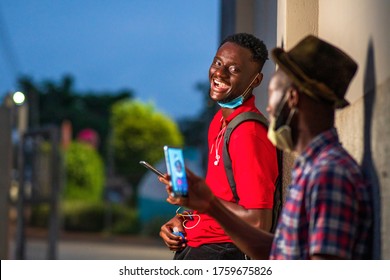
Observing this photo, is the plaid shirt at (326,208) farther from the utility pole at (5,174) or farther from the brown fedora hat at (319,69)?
the utility pole at (5,174)

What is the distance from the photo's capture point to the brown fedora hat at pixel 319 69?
120 inches

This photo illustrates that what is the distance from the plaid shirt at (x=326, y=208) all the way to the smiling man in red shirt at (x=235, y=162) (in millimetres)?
861

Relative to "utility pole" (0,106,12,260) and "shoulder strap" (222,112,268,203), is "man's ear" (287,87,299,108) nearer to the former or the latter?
"shoulder strap" (222,112,268,203)

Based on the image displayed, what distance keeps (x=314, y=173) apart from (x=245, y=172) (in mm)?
1109

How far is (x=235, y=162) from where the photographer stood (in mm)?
4059

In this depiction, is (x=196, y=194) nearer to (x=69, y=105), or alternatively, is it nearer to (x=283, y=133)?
(x=283, y=133)

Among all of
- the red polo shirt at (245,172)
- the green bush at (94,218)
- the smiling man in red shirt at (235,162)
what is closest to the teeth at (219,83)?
the smiling man in red shirt at (235,162)

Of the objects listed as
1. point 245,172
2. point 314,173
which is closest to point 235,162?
point 245,172

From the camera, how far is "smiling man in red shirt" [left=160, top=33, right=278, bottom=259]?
155 inches

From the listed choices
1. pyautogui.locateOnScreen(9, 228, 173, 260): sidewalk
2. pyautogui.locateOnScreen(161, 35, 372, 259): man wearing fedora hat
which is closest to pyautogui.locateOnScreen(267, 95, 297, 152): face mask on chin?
pyautogui.locateOnScreen(161, 35, 372, 259): man wearing fedora hat

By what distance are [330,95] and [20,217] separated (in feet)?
57.9

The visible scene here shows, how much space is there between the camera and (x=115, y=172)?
86438mm

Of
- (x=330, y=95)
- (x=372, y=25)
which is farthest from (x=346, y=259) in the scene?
(x=372, y=25)
